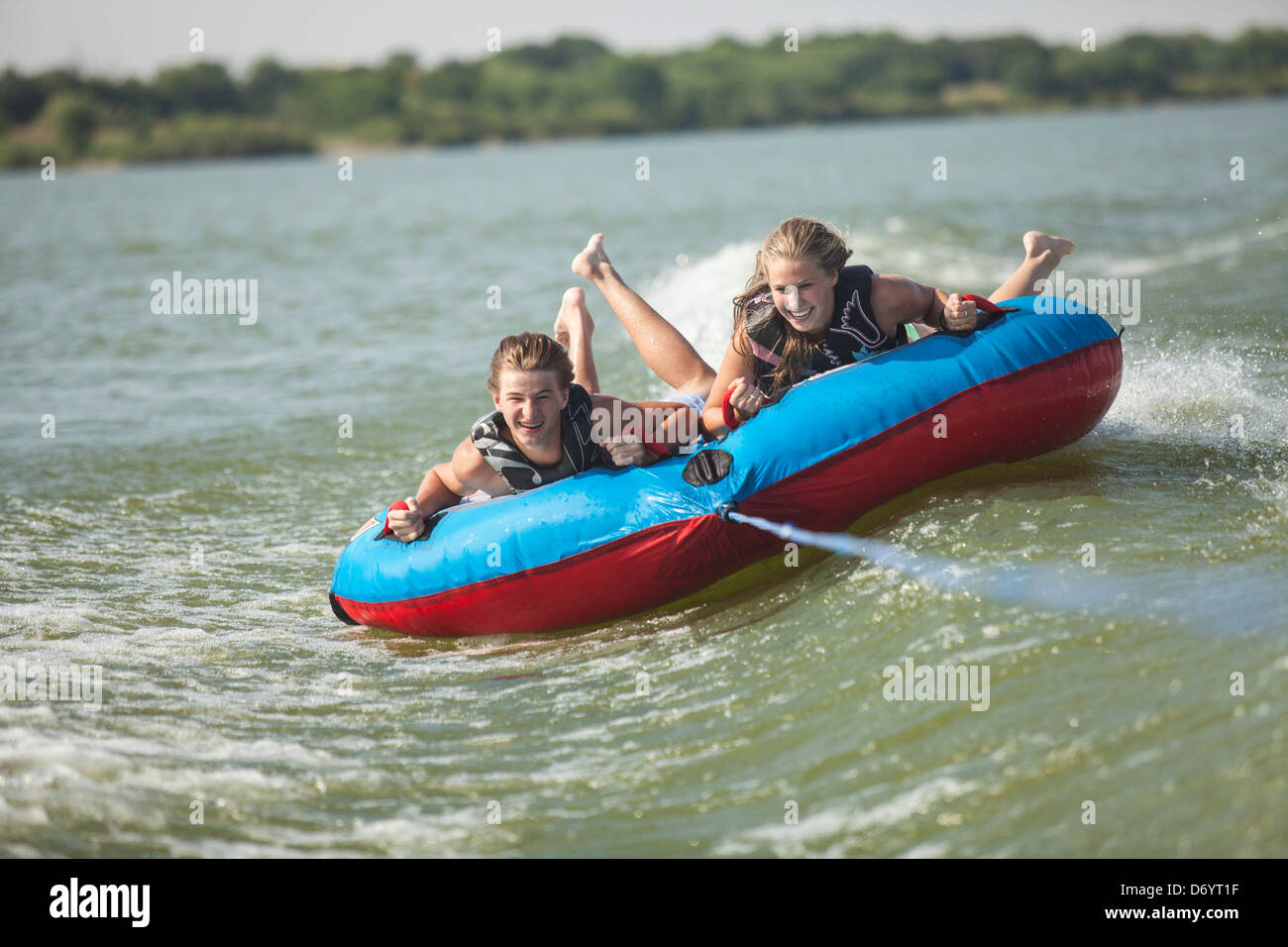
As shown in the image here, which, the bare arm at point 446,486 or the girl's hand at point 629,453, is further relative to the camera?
the bare arm at point 446,486

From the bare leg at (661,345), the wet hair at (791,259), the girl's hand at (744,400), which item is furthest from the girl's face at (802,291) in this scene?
the bare leg at (661,345)

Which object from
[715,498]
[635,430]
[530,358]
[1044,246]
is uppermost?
[1044,246]

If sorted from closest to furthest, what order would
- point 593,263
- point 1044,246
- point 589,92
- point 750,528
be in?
point 750,528 < point 593,263 < point 1044,246 < point 589,92

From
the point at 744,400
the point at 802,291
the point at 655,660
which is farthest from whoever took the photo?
the point at 802,291

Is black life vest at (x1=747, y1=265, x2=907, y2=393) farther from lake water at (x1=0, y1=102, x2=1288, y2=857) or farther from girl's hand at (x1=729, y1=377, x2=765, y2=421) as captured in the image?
lake water at (x1=0, y1=102, x2=1288, y2=857)

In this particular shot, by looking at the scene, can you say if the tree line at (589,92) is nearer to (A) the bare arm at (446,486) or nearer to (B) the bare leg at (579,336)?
(B) the bare leg at (579,336)

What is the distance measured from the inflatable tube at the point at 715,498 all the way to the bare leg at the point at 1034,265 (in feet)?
1.73

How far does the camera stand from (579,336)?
556 centimetres

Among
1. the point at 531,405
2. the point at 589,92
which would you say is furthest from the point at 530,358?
the point at 589,92

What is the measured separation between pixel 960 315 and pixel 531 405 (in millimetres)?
1781

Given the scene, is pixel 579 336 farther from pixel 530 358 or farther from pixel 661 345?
pixel 530 358

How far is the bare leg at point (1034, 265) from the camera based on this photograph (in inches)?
217
